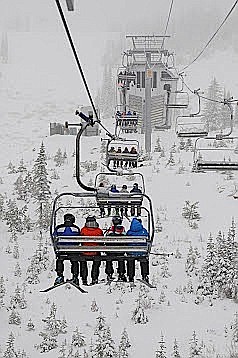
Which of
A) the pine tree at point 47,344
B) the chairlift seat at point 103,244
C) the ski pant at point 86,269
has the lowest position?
the pine tree at point 47,344

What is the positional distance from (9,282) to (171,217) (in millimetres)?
5489

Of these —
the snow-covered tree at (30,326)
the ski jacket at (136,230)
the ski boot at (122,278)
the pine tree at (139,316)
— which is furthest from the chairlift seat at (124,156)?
the ski jacket at (136,230)

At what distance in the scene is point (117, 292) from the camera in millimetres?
13812

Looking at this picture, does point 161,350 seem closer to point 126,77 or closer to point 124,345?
point 124,345

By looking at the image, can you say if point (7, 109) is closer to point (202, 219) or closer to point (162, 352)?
point (202, 219)

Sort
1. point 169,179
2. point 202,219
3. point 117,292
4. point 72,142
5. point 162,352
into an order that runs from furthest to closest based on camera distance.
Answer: point 72,142, point 169,179, point 202,219, point 117,292, point 162,352

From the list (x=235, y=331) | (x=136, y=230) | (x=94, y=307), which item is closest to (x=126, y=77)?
(x=94, y=307)

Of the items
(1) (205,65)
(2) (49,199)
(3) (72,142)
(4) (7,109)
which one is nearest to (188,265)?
(2) (49,199)

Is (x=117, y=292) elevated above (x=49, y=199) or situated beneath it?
situated beneath

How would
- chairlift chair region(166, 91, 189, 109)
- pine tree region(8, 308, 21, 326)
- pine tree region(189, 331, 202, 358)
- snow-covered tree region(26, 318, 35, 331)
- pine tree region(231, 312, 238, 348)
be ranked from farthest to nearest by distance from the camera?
chairlift chair region(166, 91, 189, 109) → pine tree region(8, 308, 21, 326) → snow-covered tree region(26, 318, 35, 331) → pine tree region(231, 312, 238, 348) → pine tree region(189, 331, 202, 358)

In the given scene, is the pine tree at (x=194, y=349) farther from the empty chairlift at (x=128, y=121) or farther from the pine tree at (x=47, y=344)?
the empty chairlift at (x=128, y=121)

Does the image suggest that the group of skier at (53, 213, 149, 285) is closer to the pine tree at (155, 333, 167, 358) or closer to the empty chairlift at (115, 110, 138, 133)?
the pine tree at (155, 333, 167, 358)

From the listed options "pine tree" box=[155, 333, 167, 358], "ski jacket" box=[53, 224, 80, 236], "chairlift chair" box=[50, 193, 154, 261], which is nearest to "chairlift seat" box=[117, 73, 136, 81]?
"pine tree" box=[155, 333, 167, 358]

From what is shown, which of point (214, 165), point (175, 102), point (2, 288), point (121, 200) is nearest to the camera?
point (121, 200)
